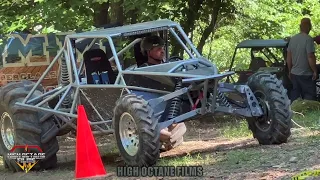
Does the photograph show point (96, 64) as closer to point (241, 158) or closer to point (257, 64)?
point (241, 158)

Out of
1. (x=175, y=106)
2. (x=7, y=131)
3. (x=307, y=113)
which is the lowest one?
(x=307, y=113)

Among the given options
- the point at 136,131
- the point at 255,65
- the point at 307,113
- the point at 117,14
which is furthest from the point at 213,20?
the point at 136,131

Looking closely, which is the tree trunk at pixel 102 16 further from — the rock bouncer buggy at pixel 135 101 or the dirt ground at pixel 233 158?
the rock bouncer buggy at pixel 135 101

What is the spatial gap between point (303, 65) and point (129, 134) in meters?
6.65

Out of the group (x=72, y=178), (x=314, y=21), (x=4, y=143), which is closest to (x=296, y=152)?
(x=72, y=178)

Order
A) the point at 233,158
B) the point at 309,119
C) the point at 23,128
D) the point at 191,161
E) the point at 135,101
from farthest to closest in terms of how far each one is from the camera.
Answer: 1. the point at 309,119
2. the point at 23,128
3. the point at 191,161
4. the point at 233,158
5. the point at 135,101

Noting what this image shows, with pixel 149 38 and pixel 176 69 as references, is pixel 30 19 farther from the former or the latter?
pixel 176 69

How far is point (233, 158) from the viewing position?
24.3 ft

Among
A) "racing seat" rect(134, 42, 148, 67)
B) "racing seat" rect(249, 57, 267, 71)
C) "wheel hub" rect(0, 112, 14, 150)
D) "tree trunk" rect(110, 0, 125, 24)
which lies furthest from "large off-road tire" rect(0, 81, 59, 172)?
"racing seat" rect(249, 57, 267, 71)

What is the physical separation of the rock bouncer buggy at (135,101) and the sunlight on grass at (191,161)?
1.27 feet

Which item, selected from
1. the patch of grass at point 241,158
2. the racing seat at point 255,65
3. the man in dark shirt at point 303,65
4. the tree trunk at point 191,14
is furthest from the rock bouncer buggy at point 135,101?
the racing seat at point 255,65

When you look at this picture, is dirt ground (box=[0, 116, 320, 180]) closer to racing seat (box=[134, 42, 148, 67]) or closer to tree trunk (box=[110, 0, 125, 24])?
racing seat (box=[134, 42, 148, 67])

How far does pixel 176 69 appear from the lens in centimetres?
783

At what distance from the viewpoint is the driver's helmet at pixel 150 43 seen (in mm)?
8875
